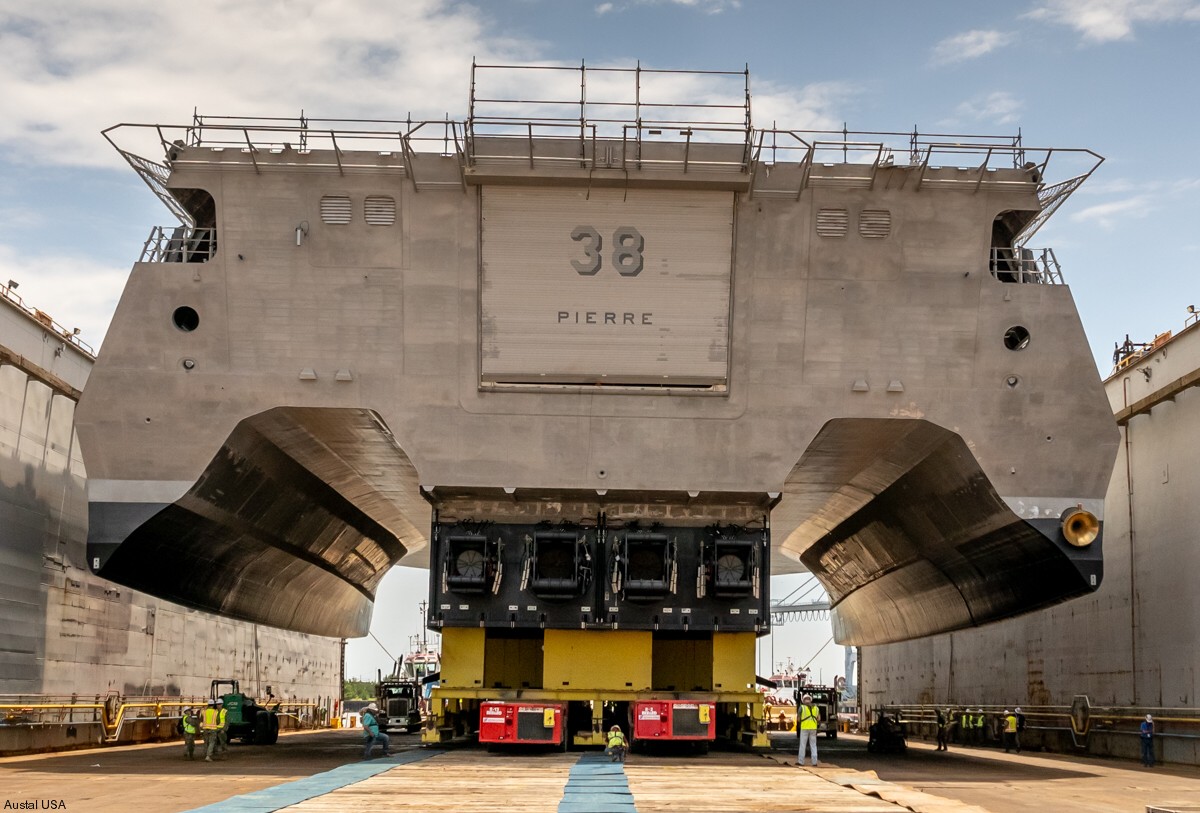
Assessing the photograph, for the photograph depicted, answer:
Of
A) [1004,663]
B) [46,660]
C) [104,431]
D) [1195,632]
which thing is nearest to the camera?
[104,431]

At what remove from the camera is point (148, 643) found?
4372 centimetres

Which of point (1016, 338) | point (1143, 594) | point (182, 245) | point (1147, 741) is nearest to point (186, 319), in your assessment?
point (182, 245)

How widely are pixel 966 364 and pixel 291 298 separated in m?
16.0

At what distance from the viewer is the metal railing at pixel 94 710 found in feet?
105

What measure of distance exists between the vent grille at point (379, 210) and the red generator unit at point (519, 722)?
11.7 metres

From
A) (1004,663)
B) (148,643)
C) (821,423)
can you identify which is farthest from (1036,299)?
(148,643)

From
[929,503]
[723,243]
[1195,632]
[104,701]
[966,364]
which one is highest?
[723,243]

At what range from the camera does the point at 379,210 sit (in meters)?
31.0

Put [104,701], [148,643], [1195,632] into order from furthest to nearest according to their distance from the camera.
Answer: [148,643]
[104,701]
[1195,632]

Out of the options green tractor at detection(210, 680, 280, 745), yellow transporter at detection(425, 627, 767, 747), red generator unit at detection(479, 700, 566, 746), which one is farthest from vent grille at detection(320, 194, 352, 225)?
green tractor at detection(210, 680, 280, 745)

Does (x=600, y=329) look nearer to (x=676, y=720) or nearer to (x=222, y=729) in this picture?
(x=676, y=720)

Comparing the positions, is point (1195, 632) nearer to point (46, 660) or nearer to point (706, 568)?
point (706, 568)

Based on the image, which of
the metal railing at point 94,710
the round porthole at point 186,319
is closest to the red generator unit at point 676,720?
the round porthole at point 186,319

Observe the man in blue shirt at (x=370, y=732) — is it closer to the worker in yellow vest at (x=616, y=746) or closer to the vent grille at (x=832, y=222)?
the worker in yellow vest at (x=616, y=746)
